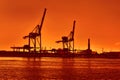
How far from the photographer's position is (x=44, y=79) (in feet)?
174

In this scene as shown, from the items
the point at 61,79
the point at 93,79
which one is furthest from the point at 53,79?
the point at 93,79

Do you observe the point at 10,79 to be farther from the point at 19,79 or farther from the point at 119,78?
the point at 119,78

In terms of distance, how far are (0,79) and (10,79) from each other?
1.15 metres

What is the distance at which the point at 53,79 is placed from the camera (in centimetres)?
5334

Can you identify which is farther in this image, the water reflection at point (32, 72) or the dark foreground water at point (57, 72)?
the water reflection at point (32, 72)

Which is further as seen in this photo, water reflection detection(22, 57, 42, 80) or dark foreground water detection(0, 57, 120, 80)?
water reflection detection(22, 57, 42, 80)

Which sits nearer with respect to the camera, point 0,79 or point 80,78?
point 0,79

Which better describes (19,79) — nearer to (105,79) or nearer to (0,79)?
(0,79)

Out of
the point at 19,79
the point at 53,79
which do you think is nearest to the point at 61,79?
the point at 53,79

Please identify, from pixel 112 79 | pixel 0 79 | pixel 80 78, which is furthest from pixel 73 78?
pixel 0 79

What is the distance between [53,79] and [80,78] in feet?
11.4

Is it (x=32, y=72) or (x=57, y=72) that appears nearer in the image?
(x=32, y=72)

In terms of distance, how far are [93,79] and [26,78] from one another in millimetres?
7293

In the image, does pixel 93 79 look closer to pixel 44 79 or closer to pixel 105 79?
pixel 105 79
